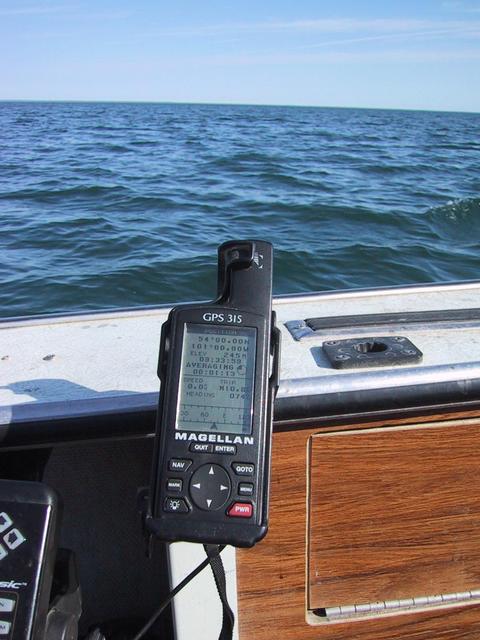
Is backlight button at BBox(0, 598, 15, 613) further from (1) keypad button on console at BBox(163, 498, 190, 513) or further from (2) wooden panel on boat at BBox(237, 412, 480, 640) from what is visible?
(2) wooden panel on boat at BBox(237, 412, 480, 640)

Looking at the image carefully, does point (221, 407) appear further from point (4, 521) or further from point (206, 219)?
point (206, 219)

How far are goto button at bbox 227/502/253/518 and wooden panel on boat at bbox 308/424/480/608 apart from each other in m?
0.42

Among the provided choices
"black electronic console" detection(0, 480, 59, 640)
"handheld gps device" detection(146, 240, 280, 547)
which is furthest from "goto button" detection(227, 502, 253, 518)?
"black electronic console" detection(0, 480, 59, 640)

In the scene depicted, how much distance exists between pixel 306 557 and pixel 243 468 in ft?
1.92

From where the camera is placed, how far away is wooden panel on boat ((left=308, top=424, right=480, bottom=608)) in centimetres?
150

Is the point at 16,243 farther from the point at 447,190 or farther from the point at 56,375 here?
the point at 447,190

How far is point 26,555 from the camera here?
1099 mm

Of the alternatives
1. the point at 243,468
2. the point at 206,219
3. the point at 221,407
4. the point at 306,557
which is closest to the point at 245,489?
the point at 243,468

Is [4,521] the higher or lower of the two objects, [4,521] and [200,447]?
the lower

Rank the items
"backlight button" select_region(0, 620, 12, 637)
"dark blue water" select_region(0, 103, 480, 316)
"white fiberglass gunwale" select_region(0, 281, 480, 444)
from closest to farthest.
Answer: "backlight button" select_region(0, 620, 12, 637) → "white fiberglass gunwale" select_region(0, 281, 480, 444) → "dark blue water" select_region(0, 103, 480, 316)

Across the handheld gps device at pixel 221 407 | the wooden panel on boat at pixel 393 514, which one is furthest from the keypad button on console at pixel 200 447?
the wooden panel on boat at pixel 393 514

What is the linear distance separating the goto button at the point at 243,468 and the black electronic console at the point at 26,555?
308 mm

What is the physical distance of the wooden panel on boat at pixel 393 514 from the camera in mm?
1498

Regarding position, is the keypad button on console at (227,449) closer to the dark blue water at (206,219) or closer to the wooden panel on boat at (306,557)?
the wooden panel on boat at (306,557)
